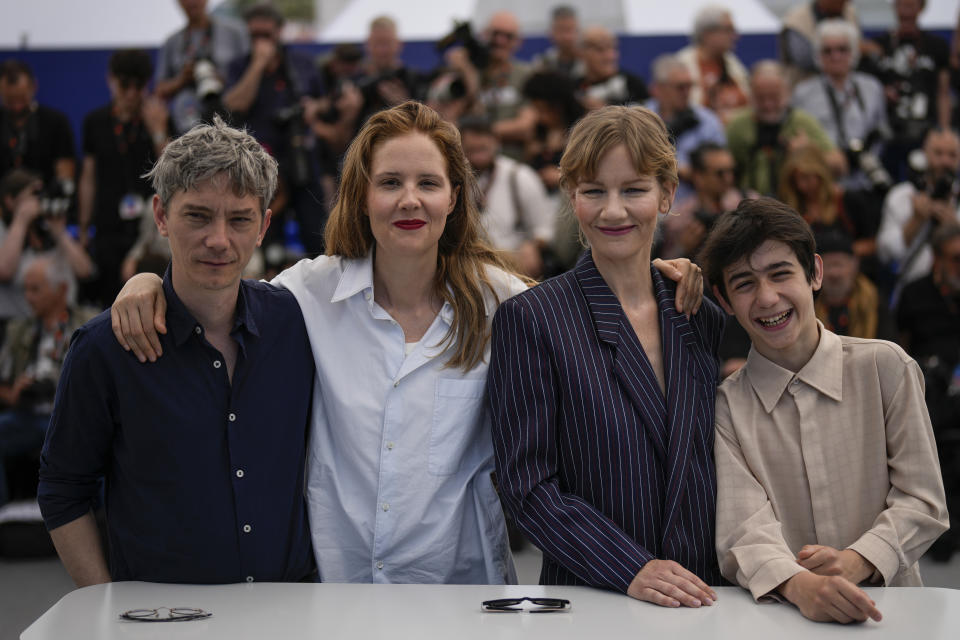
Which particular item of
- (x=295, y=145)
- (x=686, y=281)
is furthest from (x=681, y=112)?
(x=686, y=281)

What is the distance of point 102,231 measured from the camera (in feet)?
18.9

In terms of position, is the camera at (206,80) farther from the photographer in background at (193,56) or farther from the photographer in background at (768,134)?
the photographer in background at (768,134)

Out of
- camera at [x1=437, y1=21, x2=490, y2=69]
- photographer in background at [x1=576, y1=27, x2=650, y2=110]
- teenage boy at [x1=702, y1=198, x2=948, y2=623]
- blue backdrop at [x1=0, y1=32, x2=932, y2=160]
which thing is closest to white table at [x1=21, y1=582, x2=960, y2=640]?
teenage boy at [x1=702, y1=198, x2=948, y2=623]

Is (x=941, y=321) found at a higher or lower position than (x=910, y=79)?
lower

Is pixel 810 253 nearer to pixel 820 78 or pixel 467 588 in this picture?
pixel 467 588

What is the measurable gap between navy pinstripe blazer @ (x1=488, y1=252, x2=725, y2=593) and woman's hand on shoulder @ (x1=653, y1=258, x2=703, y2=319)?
0.37 feet

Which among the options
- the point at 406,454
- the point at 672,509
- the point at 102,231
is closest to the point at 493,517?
the point at 406,454

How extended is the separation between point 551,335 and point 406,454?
16.8 inches

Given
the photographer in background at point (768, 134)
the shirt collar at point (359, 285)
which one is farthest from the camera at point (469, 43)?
the shirt collar at point (359, 285)

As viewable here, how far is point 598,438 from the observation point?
2.19 metres

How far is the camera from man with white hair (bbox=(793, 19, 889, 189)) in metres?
5.80

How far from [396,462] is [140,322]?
629mm

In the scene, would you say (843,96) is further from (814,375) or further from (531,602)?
(531,602)

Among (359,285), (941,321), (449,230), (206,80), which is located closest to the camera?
(359,285)
